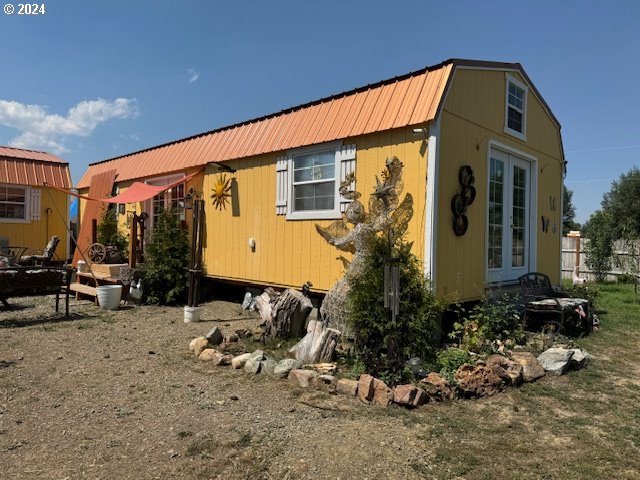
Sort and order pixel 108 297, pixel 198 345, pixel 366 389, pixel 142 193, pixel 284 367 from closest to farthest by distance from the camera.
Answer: pixel 366 389, pixel 284 367, pixel 198 345, pixel 108 297, pixel 142 193

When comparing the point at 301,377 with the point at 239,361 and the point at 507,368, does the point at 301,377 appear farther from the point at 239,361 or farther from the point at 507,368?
the point at 507,368

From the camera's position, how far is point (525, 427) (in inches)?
132

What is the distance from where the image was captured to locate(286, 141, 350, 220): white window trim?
641 centimetres

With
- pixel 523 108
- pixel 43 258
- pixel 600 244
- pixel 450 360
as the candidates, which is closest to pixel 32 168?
pixel 43 258

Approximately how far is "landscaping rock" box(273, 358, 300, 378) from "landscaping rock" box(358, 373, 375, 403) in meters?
0.77

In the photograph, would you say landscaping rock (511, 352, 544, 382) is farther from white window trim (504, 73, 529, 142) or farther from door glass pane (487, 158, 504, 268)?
white window trim (504, 73, 529, 142)

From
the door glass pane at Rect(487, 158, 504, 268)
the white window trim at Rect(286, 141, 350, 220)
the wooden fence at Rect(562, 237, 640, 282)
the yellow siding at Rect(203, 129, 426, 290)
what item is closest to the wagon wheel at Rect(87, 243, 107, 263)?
the yellow siding at Rect(203, 129, 426, 290)

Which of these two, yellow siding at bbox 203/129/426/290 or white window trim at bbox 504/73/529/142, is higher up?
white window trim at bbox 504/73/529/142

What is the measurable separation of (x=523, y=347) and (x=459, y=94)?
3163 millimetres

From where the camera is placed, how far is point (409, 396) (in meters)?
3.62

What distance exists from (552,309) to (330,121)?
12.7 ft

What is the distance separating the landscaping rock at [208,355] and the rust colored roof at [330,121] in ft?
10.4

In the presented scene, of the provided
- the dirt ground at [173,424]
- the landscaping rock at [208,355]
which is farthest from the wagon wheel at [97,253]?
the landscaping rock at [208,355]

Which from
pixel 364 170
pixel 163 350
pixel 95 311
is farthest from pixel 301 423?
pixel 95 311
